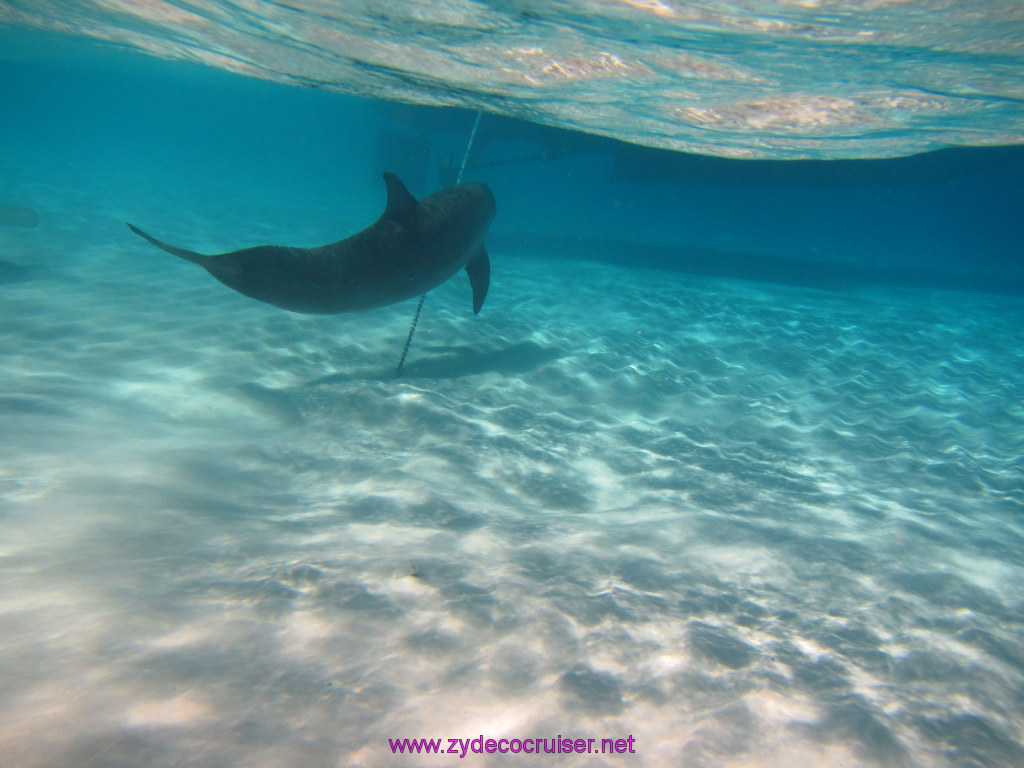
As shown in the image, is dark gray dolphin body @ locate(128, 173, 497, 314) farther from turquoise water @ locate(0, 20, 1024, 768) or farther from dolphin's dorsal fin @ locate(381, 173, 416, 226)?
turquoise water @ locate(0, 20, 1024, 768)

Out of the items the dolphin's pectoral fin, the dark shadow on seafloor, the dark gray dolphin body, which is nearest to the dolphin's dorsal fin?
the dark gray dolphin body

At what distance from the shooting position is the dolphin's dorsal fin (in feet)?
15.6

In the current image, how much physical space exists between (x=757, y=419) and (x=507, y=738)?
7.81 metres

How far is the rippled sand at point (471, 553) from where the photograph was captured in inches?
74.5

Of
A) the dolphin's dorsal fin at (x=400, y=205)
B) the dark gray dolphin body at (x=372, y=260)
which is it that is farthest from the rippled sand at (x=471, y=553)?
the dolphin's dorsal fin at (x=400, y=205)

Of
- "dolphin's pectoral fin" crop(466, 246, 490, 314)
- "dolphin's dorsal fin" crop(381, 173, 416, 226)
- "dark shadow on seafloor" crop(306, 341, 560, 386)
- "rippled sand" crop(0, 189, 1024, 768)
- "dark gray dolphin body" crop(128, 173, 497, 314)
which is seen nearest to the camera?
"rippled sand" crop(0, 189, 1024, 768)

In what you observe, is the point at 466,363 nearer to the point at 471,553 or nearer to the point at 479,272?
the point at 479,272

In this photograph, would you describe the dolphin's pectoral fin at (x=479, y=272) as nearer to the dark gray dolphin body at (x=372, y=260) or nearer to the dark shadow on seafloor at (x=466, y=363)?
the dark gray dolphin body at (x=372, y=260)

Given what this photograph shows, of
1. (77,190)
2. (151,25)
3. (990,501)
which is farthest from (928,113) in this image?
(77,190)

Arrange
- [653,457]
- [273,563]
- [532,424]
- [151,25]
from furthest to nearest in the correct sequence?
[151,25] < [532,424] < [653,457] < [273,563]

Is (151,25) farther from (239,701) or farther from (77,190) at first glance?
(239,701)

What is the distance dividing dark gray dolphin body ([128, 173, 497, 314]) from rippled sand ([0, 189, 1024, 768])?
1843mm

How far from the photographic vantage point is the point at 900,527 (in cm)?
484

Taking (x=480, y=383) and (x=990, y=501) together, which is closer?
(x=990, y=501)
